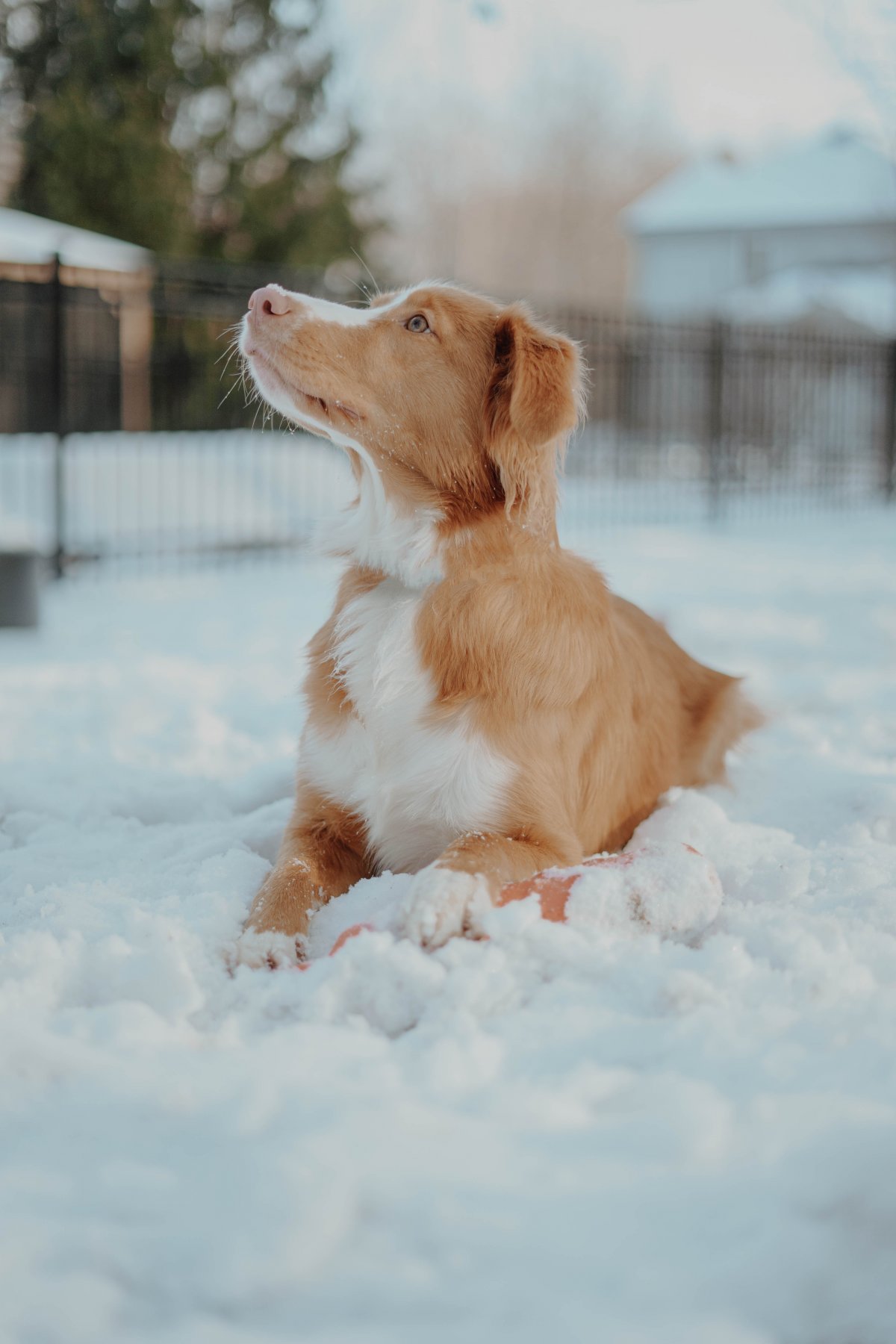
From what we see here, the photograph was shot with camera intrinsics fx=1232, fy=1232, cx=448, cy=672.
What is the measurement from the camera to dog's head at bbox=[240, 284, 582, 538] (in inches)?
116

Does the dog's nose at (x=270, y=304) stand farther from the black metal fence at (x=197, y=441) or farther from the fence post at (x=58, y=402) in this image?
the fence post at (x=58, y=402)

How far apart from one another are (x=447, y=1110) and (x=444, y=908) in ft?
1.83

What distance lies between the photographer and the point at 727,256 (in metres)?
39.6

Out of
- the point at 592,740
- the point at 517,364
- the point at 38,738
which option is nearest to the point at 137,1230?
the point at 592,740

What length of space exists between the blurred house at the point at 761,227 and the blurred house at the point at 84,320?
22286 mm

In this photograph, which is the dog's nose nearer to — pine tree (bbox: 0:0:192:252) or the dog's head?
the dog's head

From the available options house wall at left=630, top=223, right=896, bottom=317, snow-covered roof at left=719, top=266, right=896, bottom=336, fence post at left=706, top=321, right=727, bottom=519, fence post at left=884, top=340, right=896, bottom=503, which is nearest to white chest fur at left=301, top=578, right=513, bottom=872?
fence post at left=706, top=321, right=727, bottom=519

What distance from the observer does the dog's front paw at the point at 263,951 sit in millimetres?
2484

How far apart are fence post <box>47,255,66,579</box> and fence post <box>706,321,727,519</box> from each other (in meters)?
7.55

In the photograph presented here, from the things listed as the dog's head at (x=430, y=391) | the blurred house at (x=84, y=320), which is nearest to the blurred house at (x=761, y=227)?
the blurred house at (x=84, y=320)

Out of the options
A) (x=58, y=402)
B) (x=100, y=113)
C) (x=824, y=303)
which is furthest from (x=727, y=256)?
(x=58, y=402)

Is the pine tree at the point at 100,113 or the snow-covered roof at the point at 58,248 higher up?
the pine tree at the point at 100,113

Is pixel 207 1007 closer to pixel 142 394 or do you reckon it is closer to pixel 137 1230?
pixel 137 1230

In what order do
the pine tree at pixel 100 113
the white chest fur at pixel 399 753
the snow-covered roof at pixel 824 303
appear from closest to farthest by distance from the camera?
1. the white chest fur at pixel 399 753
2. the pine tree at pixel 100 113
3. the snow-covered roof at pixel 824 303
